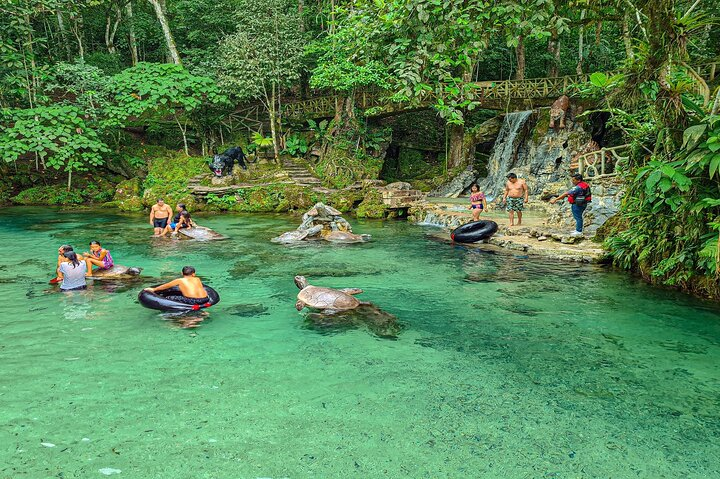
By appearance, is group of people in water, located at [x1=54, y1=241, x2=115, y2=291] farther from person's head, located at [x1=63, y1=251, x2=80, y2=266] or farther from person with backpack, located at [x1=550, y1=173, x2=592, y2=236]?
person with backpack, located at [x1=550, y1=173, x2=592, y2=236]

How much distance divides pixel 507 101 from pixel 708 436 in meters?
17.7

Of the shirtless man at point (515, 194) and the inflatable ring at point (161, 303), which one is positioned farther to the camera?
the shirtless man at point (515, 194)

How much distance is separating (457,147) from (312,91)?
9.09m

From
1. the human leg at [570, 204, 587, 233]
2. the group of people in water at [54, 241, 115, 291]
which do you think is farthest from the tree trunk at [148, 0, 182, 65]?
the human leg at [570, 204, 587, 233]

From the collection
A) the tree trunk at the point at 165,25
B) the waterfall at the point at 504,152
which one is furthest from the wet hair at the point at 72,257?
the tree trunk at the point at 165,25

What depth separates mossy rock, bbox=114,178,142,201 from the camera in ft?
69.8

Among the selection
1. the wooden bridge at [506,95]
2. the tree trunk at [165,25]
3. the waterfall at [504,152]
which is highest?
the tree trunk at [165,25]

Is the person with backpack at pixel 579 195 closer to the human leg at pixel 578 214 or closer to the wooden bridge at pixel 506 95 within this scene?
the human leg at pixel 578 214

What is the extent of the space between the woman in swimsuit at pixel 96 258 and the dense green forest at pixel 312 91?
19.0ft

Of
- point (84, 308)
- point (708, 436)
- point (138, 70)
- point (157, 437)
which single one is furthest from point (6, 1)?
point (708, 436)

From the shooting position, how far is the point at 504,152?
766 inches

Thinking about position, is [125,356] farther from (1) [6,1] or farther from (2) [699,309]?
(1) [6,1]

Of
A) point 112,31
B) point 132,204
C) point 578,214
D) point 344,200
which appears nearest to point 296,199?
point 344,200

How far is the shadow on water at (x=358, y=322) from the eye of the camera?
646cm
